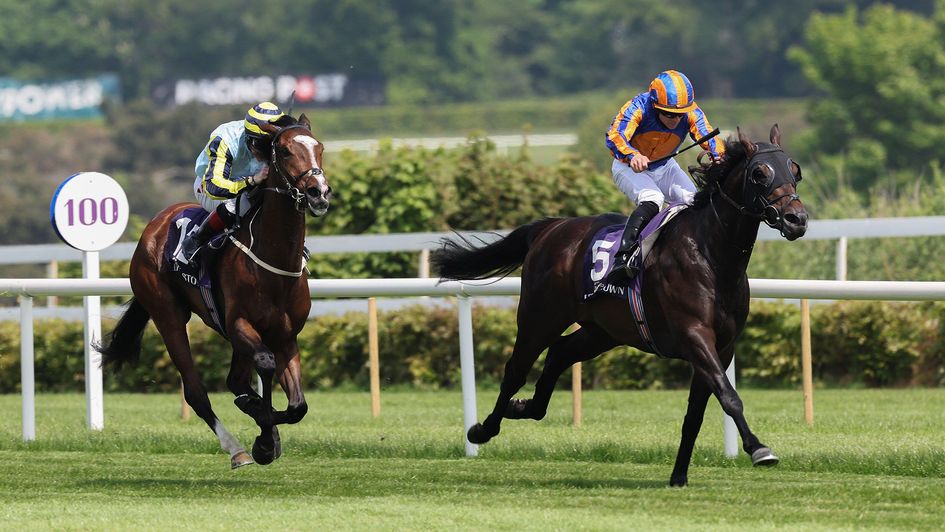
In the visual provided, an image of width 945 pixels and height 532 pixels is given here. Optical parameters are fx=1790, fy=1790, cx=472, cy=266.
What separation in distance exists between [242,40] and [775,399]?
261 feet

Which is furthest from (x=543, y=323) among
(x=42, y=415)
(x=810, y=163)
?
(x=810, y=163)

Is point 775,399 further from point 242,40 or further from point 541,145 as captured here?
point 242,40

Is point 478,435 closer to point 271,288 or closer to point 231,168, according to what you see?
point 271,288

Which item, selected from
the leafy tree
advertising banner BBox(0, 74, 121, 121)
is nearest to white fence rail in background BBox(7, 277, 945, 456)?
the leafy tree

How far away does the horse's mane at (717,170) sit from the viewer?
735 cm

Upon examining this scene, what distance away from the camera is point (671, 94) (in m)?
7.95

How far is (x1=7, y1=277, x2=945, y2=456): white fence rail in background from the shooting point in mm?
7895

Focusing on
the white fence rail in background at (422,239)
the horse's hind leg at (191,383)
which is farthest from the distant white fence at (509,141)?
the horse's hind leg at (191,383)

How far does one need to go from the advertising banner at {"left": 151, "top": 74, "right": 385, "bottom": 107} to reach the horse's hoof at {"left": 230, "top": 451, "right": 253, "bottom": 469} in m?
75.7

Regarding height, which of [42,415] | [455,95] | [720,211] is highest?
[455,95]

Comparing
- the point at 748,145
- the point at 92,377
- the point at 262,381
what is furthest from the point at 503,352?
the point at 748,145

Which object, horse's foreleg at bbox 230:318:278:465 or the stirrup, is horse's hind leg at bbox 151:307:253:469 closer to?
horse's foreleg at bbox 230:318:278:465

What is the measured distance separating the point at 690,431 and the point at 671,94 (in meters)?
1.53

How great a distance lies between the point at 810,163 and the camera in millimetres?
50281
